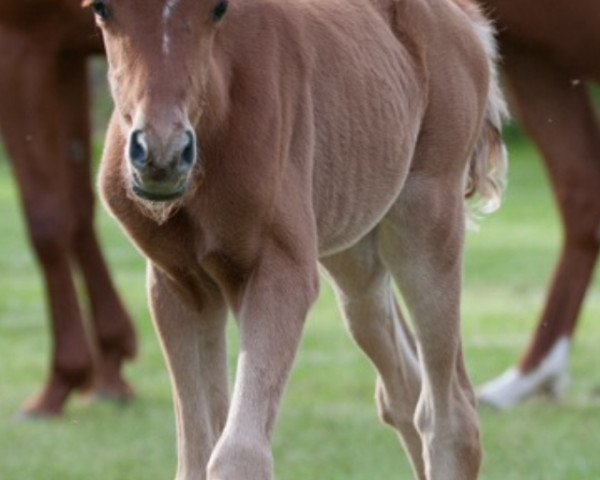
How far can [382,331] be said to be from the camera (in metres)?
5.90

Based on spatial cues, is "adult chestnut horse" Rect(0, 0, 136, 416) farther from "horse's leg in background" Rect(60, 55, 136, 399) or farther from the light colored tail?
the light colored tail

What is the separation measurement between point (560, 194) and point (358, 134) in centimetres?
390

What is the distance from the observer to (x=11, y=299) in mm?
12984

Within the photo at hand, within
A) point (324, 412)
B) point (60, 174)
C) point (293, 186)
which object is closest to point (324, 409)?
point (324, 412)

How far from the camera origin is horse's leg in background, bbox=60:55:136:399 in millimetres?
8820

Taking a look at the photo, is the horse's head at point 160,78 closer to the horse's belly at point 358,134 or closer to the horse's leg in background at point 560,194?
the horse's belly at point 358,134

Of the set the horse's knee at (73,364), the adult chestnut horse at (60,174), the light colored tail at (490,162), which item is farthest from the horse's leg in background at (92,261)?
the light colored tail at (490,162)

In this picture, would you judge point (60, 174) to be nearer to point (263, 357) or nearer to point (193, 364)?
point (193, 364)

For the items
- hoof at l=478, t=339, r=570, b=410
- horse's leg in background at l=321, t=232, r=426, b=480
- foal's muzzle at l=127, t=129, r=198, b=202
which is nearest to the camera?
foal's muzzle at l=127, t=129, r=198, b=202

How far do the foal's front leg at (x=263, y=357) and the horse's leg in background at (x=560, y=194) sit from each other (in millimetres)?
4111

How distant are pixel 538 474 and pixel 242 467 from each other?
2.65m

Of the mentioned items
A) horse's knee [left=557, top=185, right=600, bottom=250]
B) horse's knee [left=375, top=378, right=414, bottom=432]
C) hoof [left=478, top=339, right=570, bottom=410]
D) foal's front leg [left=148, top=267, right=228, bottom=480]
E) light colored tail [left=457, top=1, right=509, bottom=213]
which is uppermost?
foal's front leg [left=148, top=267, right=228, bottom=480]

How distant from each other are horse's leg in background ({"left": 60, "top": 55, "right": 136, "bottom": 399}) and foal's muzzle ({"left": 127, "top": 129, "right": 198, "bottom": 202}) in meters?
4.62

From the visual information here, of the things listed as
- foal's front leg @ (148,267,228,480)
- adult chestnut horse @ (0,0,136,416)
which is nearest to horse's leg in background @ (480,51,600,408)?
adult chestnut horse @ (0,0,136,416)
